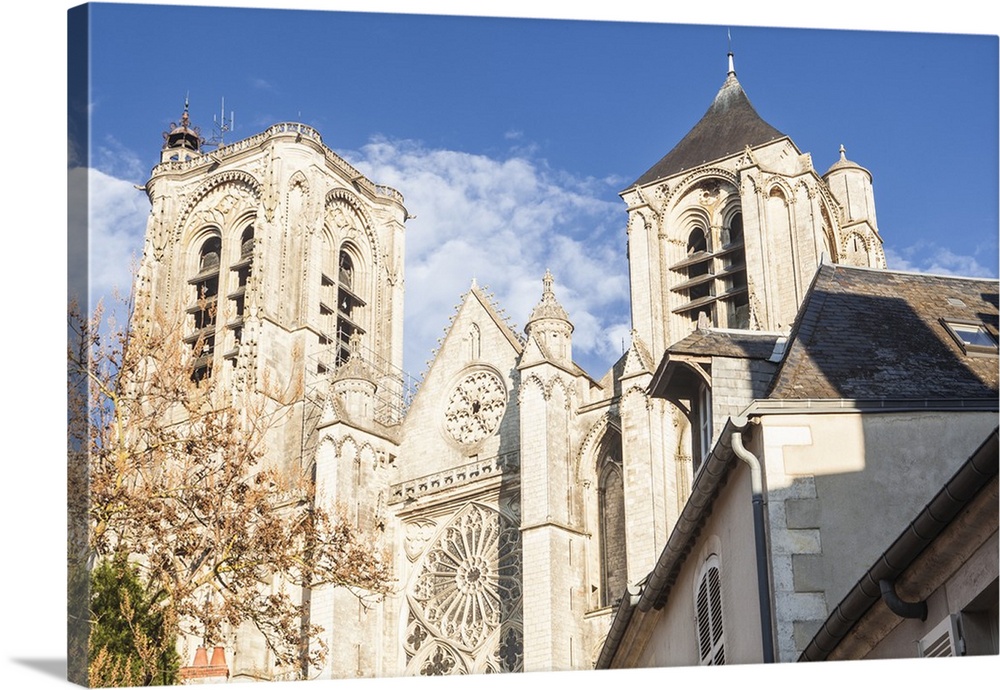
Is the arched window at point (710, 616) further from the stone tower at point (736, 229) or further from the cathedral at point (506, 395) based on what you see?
the stone tower at point (736, 229)

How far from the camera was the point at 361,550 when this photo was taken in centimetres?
1341

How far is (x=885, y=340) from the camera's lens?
36.7ft

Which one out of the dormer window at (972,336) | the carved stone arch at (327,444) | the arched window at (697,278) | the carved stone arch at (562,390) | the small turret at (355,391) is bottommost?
the dormer window at (972,336)

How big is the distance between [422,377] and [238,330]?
4156 millimetres

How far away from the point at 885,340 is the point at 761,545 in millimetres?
2338

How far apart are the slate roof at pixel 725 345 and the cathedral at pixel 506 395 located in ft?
31.1

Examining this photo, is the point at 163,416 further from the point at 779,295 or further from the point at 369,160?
the point at 779,295

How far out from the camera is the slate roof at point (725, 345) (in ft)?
38.0

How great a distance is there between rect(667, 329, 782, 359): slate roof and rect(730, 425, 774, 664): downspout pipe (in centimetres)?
155

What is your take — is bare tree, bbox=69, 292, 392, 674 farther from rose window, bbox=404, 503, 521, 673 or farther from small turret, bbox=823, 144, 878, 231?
small turret, bbox=823, 144, 878, 231

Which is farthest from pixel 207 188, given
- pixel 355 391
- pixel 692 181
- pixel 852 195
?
pixel 852 195

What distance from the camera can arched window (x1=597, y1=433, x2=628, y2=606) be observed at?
24.4 metres

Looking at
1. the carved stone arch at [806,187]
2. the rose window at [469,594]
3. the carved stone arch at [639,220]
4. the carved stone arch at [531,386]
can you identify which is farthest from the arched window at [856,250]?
the rose window at [469,594]

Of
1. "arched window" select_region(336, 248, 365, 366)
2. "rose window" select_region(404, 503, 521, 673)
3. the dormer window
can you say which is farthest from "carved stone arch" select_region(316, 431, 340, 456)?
the dormer window
